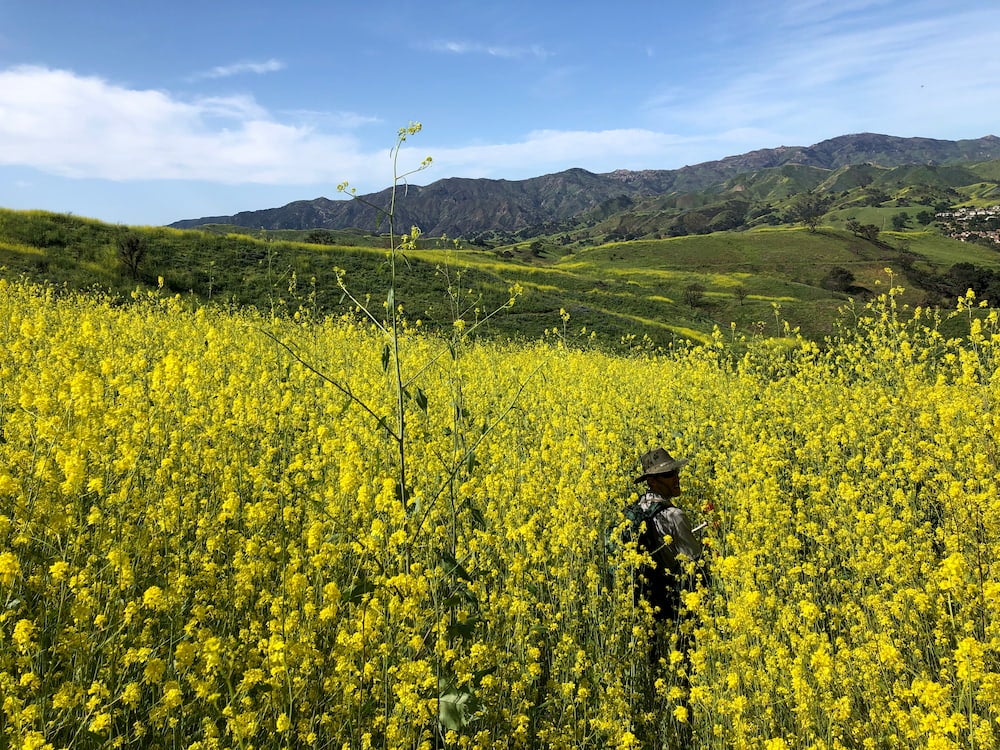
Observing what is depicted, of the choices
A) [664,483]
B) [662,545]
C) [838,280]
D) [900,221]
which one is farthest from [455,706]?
[900,221]

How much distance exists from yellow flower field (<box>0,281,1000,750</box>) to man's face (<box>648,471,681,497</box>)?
0.40 meters

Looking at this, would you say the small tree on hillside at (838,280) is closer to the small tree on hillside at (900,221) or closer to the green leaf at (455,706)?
the green leaf at (455,706)

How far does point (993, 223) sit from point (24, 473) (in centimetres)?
15526

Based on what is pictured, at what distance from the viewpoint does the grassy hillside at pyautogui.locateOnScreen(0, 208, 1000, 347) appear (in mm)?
17906

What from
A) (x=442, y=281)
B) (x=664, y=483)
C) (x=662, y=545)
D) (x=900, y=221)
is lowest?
(x=662, y=545)

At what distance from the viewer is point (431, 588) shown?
2715 millimetres

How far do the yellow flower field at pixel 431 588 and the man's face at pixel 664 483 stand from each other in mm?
404

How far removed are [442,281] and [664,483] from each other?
20386 millimetres

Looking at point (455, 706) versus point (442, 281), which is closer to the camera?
point (455, 706)

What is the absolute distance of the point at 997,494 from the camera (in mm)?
3736

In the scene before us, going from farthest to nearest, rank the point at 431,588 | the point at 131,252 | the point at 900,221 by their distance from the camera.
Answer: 1. the point at 900,221
2. the point at 131,252
3. the point at 431,588

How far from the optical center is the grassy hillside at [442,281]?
58.7 feet

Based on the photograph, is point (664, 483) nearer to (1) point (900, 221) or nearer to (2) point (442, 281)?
(2) point (442, 281)

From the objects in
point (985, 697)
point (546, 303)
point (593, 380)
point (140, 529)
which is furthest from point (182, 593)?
point (546, 303)
